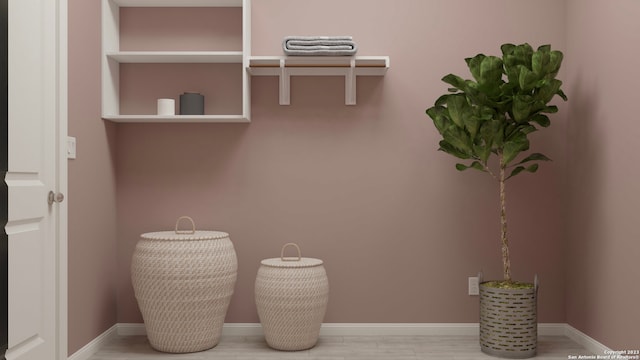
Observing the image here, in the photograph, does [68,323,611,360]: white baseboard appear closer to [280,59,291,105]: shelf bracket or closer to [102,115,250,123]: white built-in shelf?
[102,115,250,123]: white built-in shelf

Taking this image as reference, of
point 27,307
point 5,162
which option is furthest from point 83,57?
point 27,307

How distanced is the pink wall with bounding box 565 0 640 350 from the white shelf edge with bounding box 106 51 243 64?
6.03ft

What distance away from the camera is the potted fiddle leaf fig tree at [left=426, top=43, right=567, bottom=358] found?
2.93 meters

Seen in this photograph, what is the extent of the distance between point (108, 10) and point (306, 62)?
1121 mm

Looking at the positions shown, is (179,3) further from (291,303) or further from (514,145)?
(514,145)

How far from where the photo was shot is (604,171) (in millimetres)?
2986

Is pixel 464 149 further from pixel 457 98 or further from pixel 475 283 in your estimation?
pixel 475 283

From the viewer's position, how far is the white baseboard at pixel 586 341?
2983mm

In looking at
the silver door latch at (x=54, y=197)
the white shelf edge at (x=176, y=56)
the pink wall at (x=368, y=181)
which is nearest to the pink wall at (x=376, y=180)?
the pink wall at (x=368, y=181)

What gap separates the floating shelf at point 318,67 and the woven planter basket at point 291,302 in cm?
97

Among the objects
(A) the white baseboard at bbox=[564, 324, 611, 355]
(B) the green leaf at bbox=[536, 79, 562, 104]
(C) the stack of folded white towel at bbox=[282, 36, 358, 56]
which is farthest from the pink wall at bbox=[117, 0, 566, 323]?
(B) the green leaf at bbox=[536, 79, 562, 104]

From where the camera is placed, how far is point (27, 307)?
2314mm

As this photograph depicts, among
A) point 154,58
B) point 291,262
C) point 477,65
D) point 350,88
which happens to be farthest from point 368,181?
point 154,58

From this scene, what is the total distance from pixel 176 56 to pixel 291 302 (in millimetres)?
1461
